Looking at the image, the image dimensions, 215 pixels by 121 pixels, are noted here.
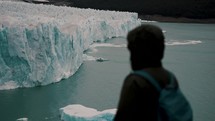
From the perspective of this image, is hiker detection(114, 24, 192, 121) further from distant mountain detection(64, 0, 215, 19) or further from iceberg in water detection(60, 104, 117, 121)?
distant mountain detection(64, 0, 215, 19)

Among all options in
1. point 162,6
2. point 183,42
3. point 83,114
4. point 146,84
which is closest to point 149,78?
point 146,84

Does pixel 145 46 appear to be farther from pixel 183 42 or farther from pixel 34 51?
pixel 183 42

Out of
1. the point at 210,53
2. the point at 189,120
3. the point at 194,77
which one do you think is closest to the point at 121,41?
the point at 210,53

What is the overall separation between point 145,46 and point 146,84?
0.14m

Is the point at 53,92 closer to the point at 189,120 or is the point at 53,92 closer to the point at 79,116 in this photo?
the point at 79,116

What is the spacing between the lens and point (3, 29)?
607 inches

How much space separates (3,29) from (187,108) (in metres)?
14.8

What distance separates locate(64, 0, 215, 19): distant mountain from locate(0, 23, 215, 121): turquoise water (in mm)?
30177

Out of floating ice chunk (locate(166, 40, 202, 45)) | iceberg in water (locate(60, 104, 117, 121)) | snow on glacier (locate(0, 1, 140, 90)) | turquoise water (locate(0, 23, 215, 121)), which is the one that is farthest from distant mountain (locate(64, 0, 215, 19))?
iceberg in water (locate(60, 104, 117, 121))

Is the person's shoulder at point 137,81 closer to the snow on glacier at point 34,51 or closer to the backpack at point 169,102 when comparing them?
the backpack at point 169,102

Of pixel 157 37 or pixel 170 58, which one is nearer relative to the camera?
pixel 157 37

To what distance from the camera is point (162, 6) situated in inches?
2271

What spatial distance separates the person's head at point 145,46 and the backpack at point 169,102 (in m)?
0.06

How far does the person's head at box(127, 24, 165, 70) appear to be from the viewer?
1284 mm
